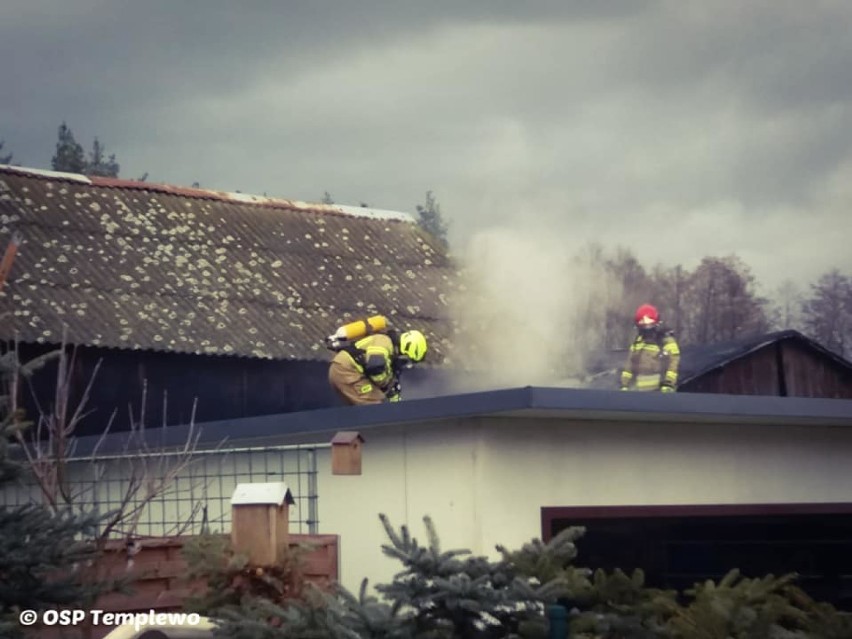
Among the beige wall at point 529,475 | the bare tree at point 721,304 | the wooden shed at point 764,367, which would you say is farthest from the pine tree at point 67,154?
the beige wall at point 529,475

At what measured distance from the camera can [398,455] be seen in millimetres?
→ 9852

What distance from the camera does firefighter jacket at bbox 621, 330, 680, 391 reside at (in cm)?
1622

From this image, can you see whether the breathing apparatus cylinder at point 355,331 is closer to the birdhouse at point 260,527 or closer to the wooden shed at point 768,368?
the birdhouse at point 260,527

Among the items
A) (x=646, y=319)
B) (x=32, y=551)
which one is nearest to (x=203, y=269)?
(x=646, y=319)

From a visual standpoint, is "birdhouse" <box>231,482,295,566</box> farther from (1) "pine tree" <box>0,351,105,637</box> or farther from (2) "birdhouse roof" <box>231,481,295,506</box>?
(1) "pine tree" <box>0,351,105,637</box>

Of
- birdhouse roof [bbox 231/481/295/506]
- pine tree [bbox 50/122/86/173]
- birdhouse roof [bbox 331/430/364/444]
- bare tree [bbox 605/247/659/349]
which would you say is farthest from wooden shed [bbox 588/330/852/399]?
pine tree [bbox 50/122/86/173]

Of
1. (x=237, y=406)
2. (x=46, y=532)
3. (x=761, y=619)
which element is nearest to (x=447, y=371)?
(x=237, y=406)

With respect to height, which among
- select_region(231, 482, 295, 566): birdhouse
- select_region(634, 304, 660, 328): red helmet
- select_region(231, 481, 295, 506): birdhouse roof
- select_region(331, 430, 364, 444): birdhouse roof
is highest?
select_region(634, 304, 660, 328): red helmet

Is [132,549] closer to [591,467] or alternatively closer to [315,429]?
[315,429]

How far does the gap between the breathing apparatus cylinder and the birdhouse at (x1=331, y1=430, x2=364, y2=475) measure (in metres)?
4.24

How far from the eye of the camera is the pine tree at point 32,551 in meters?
7.47

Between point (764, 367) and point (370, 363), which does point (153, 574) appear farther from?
point (764, 367)

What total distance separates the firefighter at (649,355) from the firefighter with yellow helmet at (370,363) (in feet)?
11.8

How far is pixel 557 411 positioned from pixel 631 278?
21.1 m
